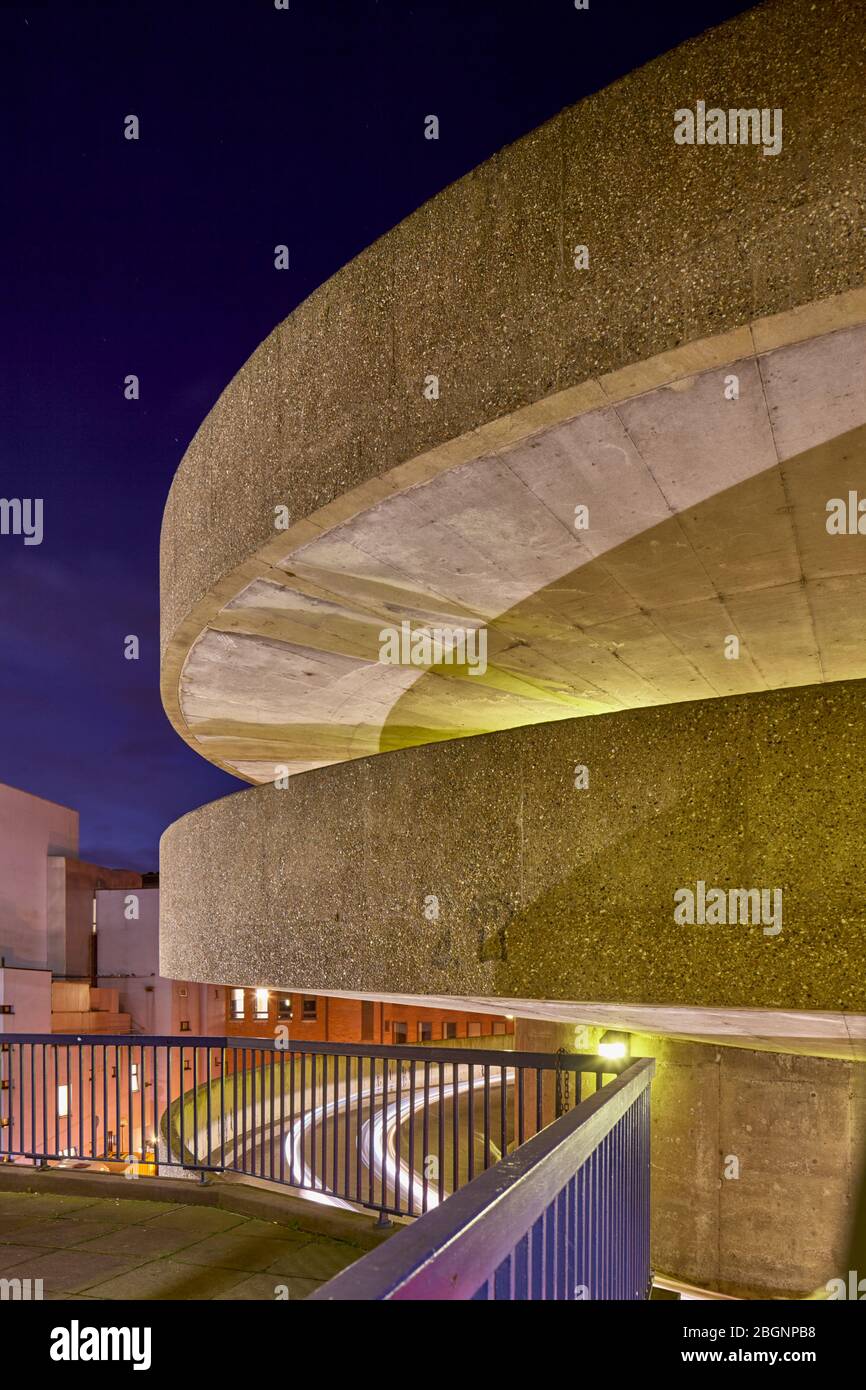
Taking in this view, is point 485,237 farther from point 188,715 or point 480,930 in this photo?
point 188,715

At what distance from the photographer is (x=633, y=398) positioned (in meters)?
5.05

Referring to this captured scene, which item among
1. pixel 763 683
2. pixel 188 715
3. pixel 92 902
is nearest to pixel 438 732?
pixel 188 715

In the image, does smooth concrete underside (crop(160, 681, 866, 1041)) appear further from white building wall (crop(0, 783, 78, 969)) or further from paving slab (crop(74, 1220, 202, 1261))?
white building wall (crop(0, 783, 78, 969))

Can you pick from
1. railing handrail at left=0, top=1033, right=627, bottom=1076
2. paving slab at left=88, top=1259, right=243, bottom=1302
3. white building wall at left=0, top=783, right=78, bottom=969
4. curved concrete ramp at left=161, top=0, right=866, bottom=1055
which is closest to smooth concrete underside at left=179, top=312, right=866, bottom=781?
curved concrete ramp at left=161, top=0, right=866, bottom=1055

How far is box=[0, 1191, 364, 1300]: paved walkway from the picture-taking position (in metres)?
5.71

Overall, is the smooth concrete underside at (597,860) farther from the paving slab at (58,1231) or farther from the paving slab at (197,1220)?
the paving slab at (58,1231)

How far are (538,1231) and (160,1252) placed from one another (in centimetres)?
478

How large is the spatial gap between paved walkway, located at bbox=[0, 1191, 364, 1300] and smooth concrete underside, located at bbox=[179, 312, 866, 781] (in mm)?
4743

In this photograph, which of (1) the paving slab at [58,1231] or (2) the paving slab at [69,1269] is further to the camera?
(1) the paving slab at [58,1231]

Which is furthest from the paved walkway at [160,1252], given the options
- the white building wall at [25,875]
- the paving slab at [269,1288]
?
the white building wall at [25,875]

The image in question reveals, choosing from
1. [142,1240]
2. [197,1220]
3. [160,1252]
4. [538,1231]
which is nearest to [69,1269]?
[160,1252]

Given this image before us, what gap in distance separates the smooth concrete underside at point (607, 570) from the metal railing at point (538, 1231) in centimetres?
353

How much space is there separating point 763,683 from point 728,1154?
14.9ft

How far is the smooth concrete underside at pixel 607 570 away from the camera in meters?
5.21
